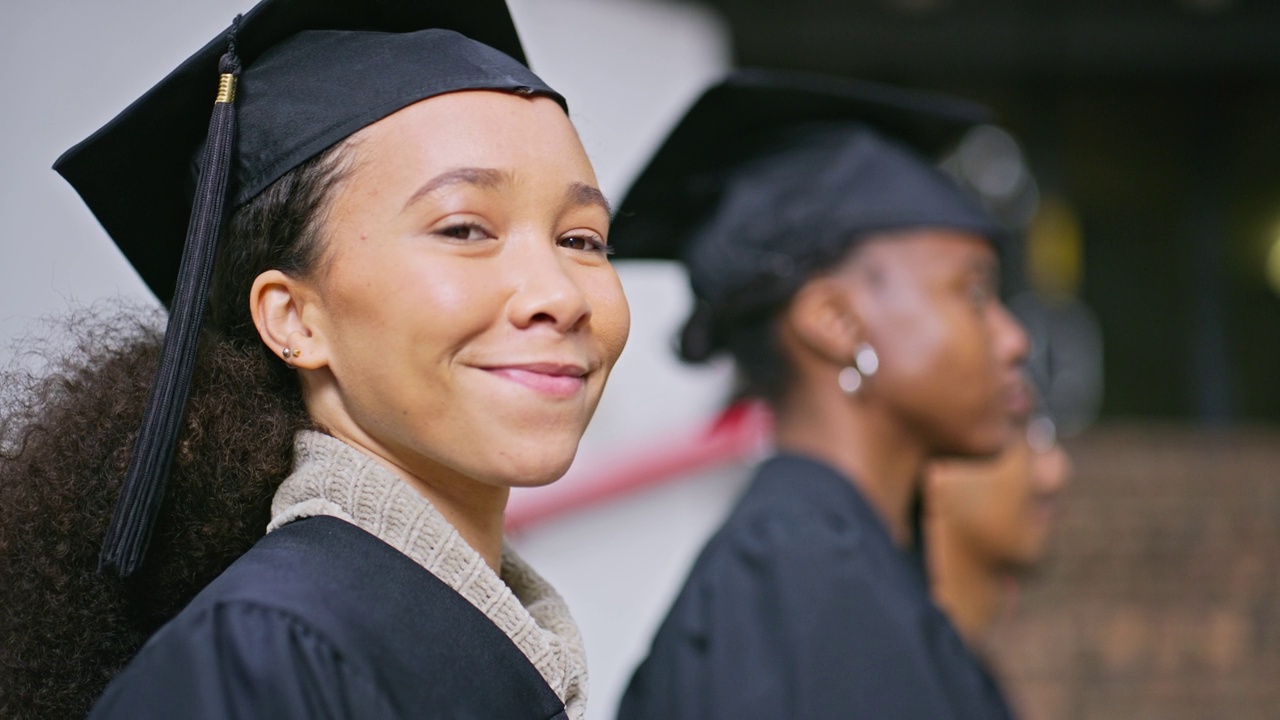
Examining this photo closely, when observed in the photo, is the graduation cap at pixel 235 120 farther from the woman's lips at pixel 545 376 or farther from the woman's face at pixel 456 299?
the woman's lips at pixel 545 376

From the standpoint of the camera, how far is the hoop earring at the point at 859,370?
2430 millimetres

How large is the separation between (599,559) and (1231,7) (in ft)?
17.4

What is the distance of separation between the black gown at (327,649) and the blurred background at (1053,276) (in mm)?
501

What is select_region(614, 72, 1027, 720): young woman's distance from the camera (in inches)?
83.0

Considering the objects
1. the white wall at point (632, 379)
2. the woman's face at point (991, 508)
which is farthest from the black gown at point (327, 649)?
the woman's face at point (991, 508)

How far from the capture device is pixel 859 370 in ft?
8.03

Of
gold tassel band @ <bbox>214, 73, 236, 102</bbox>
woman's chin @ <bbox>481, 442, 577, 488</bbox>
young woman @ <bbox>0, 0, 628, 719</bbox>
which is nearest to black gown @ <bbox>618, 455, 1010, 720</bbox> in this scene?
young woman @ <bbox>0, 0, 628, 719</bbox>

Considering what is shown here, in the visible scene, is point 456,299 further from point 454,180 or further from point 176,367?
point 176,367

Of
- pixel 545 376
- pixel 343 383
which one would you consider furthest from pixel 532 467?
pixel 343 383

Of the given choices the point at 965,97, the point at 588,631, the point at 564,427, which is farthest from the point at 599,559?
the point at 965,97

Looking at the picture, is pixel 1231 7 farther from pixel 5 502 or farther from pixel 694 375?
pixel 5 502

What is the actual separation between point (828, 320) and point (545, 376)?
132 cm

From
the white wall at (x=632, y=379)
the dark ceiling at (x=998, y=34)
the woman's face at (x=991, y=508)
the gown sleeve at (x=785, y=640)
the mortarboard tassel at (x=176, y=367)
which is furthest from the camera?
the dark ceiling at (x=998, y=34)

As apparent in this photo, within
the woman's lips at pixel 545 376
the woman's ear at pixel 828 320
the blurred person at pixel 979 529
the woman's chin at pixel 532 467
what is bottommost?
the blurred person at pixel 979 529
